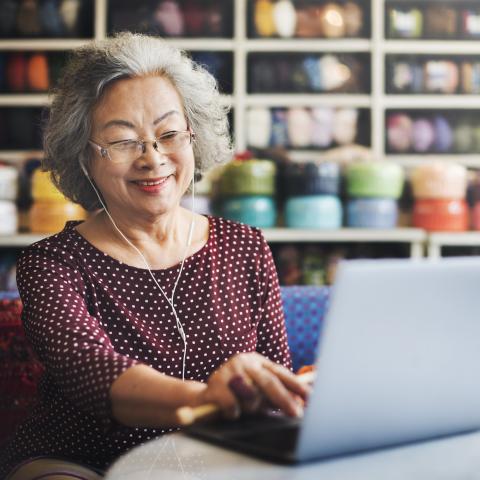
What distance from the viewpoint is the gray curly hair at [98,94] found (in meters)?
1.39

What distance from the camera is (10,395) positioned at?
168 cm

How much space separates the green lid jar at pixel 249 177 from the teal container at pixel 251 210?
0.10 feet

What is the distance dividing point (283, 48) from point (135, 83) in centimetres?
299

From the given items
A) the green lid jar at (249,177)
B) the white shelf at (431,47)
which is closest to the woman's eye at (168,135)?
the green lid jar at (249,177)

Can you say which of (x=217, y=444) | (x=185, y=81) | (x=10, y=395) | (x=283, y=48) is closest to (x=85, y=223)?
(x=185, y=81)

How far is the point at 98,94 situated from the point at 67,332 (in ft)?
1.49

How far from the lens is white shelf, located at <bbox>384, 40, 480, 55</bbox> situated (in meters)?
4.27

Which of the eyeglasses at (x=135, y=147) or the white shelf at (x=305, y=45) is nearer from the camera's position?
the eyeglasses at (x=135, y=147)

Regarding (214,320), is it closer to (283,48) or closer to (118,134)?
(118,134)

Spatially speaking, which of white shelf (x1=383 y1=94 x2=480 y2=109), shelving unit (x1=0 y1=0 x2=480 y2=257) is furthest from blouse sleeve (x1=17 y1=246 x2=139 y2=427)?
white shelf (x1=383 y1=94 x2=480 y2=109)

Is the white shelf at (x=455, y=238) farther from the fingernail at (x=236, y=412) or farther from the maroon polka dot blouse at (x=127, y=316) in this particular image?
the fingernail at (x=236, y=412)

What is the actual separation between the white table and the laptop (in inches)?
0.4

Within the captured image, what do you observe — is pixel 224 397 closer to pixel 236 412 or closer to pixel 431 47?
pixel 236 412

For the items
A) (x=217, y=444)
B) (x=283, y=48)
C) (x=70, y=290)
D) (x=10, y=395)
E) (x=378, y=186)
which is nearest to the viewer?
(x=217, y=444)
